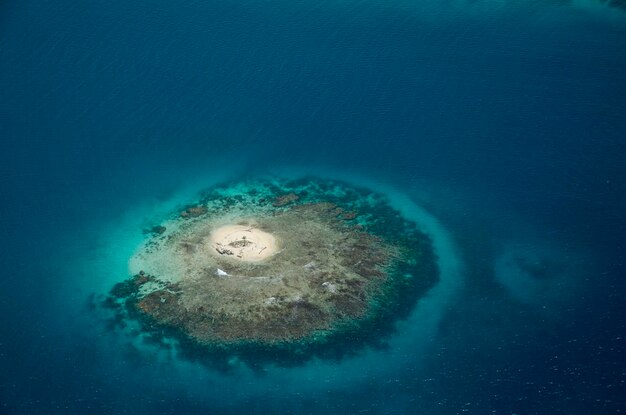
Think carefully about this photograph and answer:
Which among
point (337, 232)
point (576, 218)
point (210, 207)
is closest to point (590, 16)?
point (576, 218)

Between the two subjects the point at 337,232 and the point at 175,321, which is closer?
the point at 175,321

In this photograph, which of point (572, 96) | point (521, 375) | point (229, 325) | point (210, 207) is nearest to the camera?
point (521, 375)

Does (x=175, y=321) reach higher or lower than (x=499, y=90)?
lower

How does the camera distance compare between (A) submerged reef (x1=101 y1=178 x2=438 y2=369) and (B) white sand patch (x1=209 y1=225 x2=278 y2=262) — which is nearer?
(A) submerged reef (x1=101 y1=178 x2=438 y2=369)

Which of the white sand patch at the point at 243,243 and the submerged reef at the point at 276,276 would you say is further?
the white sand patch at the point at 243,243

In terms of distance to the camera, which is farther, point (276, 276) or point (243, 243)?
point (243, 243)

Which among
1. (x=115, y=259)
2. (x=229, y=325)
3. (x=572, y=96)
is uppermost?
(x=572, y=96)

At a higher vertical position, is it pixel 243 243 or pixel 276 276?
pixel 243 243

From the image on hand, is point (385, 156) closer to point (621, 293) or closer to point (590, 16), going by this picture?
point (621, 293)
